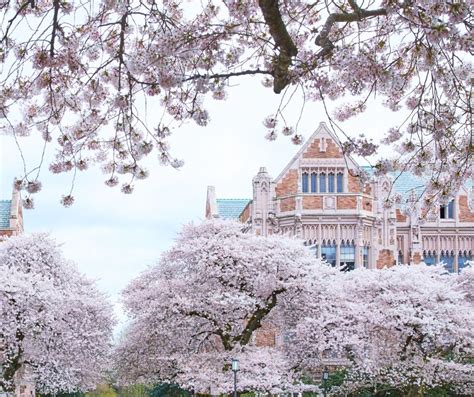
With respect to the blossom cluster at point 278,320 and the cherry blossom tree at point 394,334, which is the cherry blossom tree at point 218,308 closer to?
the blossom cluster at point 278,320

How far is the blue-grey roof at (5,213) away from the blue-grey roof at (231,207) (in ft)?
32.3

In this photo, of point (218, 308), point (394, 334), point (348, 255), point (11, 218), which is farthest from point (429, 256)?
point (11, 218)

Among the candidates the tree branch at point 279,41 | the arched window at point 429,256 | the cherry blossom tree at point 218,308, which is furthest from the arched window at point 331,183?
the tree branch at point 279,41

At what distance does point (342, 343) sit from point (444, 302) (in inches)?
146

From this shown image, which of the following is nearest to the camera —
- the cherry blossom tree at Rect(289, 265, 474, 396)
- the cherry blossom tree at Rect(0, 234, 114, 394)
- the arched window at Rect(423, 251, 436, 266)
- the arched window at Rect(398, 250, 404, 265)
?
the cherry blossom tree at Rect(289, 265, 474, 396)

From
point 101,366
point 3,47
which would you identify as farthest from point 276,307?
point 3,47

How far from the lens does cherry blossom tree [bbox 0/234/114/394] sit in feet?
96.7

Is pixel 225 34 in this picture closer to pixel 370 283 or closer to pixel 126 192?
pixel 126 192

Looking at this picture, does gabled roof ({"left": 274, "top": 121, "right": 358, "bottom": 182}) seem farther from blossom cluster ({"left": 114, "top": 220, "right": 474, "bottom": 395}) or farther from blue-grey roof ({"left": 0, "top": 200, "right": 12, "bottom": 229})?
blue-grey roof ({"left": 0, "top": 200, "right": 12, "bottom": 229})

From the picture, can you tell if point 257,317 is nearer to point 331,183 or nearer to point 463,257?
point 331,183

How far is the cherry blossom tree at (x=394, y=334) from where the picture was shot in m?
28.5

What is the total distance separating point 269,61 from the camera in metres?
9.34

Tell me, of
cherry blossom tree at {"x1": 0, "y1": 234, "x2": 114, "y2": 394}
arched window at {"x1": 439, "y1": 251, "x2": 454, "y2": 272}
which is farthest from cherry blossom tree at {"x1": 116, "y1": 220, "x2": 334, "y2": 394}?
arched window at {"x1": 439, "y1": 251, "x2": 454, "y2": 272}

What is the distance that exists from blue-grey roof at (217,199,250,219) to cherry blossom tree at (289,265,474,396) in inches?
604
